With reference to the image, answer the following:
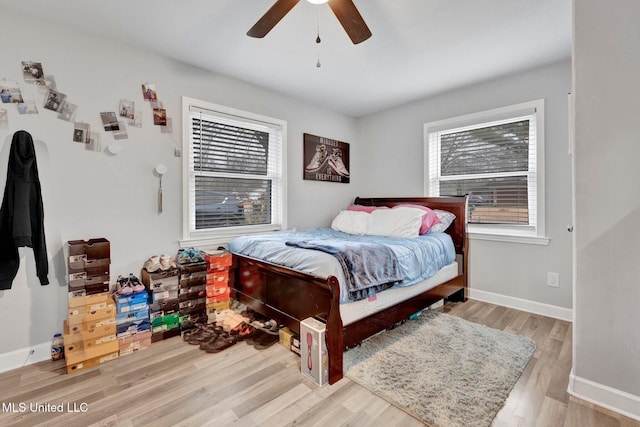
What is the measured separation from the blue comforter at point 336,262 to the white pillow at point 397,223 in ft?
0.35

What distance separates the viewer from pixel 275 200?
361 cm

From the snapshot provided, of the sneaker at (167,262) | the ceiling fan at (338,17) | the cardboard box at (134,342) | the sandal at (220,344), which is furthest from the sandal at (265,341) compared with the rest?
the ceiling fan at (338,17)

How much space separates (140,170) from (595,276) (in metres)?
3.32

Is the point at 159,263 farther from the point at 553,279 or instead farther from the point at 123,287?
the point at 553,279

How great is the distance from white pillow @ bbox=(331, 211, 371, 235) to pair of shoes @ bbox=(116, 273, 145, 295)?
7.10 ft

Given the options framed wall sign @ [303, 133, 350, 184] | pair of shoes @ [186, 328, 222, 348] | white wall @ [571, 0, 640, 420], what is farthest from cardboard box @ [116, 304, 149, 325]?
white wall @ [571, 0, 640, 420]

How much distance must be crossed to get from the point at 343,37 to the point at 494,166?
2187 millimetres

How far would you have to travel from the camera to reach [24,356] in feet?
6.77

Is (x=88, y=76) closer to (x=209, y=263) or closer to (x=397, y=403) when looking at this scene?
(x=209, y=263)

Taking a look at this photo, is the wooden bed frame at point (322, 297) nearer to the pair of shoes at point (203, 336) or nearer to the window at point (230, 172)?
the pair of shoes at point (203, 336)

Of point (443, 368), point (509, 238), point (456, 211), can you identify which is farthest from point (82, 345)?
point (509, 238)

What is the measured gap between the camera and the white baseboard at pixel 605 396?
153 cm

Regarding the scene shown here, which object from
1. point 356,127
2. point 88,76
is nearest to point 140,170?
point 88,76

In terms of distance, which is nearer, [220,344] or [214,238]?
[220,344]
